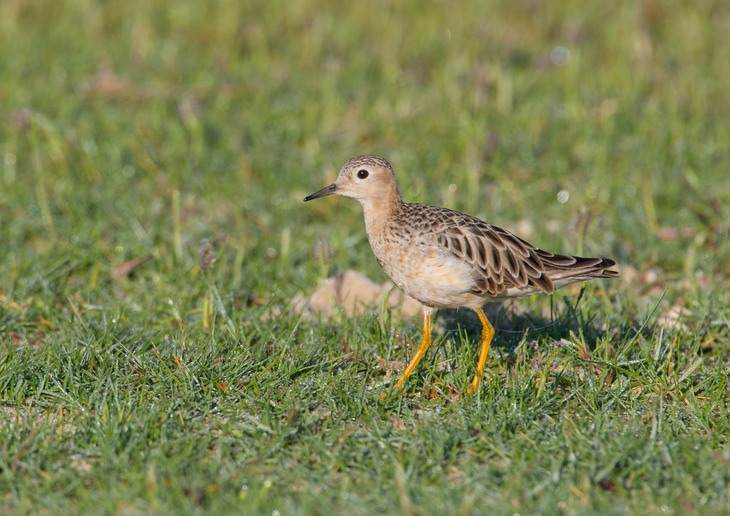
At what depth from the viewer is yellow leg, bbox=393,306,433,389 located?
17.4ft

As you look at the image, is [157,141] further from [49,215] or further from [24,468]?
[24,468]

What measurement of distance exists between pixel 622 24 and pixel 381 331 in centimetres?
663

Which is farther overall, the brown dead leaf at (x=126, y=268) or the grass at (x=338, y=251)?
the brown dead leaf at (x=126, y=268)

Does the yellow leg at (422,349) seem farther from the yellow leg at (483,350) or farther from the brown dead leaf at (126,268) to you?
the brown dead leaf at (126,268)

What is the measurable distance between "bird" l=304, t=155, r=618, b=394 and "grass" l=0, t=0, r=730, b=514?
0.28m

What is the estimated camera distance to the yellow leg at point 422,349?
208 inches

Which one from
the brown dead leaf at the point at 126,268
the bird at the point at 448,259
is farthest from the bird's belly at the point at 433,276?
the brown dead leaf at the point at 126,268

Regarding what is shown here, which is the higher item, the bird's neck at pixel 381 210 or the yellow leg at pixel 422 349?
the bird's neck at pixel 381 210

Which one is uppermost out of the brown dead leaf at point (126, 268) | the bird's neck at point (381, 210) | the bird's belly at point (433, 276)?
the bird's neck at point (381, 210)

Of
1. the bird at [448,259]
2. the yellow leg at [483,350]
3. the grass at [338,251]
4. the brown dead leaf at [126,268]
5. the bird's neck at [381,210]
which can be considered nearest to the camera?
the grass at [338,251]

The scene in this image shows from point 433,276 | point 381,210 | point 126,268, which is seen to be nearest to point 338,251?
point 126,268

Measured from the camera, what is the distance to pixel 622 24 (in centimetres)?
1105

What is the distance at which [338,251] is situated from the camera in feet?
23.9

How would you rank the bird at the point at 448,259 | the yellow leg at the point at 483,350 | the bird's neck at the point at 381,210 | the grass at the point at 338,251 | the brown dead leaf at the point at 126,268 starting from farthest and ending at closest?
the brown dead leaf at the point at 126,268 < the bird's neck at the point at 381,210 < the bird at the point at 448,259 < the yellow leg at the point at 483,350 < the grass at the point at 338,251
